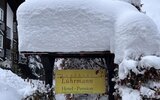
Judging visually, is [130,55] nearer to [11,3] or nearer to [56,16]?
[56,16]

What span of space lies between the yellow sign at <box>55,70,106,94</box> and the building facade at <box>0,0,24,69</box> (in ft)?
85.2

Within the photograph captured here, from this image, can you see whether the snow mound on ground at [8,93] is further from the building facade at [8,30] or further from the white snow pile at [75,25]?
the building facade at [8,30]

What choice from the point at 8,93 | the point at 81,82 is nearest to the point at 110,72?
the point at 81,82

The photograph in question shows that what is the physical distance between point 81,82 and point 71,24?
1.26 m

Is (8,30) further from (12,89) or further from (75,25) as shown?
(75,25)

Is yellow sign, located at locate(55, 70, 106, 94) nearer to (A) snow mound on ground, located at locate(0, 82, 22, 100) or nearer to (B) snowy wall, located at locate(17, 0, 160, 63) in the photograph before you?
(B) snowy wall, located at locate(17, 0, 160, 63)

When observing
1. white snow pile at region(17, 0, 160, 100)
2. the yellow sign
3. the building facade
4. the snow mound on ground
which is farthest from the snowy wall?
the building facade

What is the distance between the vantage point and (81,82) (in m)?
8.76

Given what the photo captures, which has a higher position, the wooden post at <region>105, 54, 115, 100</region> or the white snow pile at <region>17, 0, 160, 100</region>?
the white snow pile at <region>17, 0, 160, 100</region>

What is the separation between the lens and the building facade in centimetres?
3741

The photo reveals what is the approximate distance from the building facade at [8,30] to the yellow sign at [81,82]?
2598cm

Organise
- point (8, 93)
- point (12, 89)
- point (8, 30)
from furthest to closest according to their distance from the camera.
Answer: point (8, 30) < point (12, 89) < point (8, 93)

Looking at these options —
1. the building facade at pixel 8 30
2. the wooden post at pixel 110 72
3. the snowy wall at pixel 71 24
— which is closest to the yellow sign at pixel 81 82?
the wooden post at pixel 110 72


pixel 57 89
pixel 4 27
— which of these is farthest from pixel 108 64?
pixel 4 27
